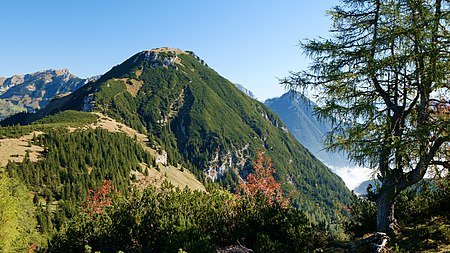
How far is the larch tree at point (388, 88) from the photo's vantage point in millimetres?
9023

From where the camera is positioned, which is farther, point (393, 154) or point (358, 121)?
point (358, 121)

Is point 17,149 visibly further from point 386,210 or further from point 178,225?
point 386,210

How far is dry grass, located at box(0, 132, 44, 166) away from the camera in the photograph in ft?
396

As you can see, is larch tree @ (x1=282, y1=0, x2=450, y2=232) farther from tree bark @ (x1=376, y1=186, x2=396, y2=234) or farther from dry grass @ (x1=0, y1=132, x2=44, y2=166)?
dry grass @ (x1=0, y1=132, x2=44, y2=166)

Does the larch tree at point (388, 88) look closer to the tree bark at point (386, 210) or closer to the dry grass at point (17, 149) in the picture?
the tree bark at point (386, 210)

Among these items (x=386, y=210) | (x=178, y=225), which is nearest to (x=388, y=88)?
(x=386, y=210)

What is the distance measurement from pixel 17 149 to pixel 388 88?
5891 inches

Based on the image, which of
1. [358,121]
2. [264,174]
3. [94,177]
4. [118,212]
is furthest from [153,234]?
[94,177]

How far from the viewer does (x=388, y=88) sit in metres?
11.3

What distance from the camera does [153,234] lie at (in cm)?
1014

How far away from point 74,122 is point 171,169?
65.2 meters

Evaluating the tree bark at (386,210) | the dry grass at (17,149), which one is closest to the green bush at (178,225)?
the tree bark at (386,210)

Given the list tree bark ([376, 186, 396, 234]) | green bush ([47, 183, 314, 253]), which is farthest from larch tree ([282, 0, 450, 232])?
green bush ([47, 183, 314, 253])

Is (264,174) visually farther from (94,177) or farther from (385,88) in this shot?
(94,177)
